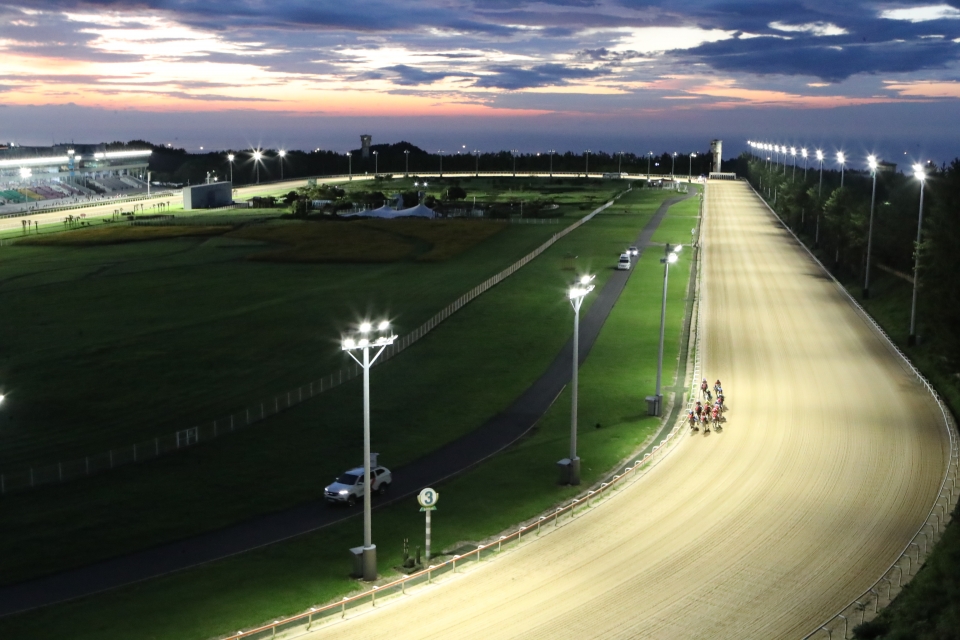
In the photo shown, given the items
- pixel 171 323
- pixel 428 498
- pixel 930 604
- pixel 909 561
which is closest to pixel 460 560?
pixel 428 498

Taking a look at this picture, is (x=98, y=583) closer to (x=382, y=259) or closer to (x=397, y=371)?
(x=397, y=371)

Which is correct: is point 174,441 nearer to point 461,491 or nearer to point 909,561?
point 461,491

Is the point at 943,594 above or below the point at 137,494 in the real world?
above

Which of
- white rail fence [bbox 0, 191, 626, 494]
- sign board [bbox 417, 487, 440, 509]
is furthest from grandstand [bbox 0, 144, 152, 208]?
sign board [bbox 417, 487, 440, 509]

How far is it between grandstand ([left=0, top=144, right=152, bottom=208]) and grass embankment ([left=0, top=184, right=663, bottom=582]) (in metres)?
113

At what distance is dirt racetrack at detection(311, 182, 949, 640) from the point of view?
23109mm

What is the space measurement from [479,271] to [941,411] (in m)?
52.1

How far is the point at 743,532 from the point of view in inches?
1121

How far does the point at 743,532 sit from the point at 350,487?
534 inches

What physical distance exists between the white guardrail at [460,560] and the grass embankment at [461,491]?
803 millimetres

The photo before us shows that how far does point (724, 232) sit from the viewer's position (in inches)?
4633

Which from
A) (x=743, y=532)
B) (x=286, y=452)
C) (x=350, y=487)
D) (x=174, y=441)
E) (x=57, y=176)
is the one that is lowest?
(x=286, y=452)

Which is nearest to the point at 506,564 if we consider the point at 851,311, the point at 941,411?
the point at 941,411

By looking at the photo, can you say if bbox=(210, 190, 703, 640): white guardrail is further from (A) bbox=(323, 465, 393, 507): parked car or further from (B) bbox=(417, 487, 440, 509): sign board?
(A) bbox=(323, 465, 393, 507): parked car
